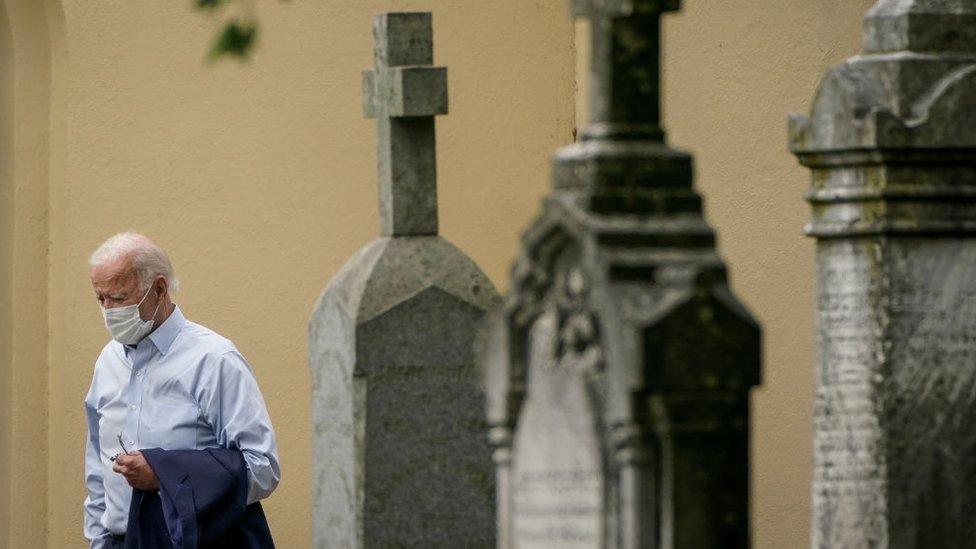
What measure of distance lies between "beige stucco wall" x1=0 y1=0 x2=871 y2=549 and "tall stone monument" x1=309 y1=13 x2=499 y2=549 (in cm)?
235

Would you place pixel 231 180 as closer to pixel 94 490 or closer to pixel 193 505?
pixel 94 490

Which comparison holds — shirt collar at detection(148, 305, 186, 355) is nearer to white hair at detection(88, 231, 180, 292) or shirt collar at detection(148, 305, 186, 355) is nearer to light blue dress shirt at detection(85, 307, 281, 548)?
light blue dress shirt at detection(85, 307, 281, 548)

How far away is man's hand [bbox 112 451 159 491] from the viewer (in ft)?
25.7

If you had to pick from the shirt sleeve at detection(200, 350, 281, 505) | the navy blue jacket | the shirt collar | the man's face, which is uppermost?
the man's face

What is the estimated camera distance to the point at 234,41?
205 inches

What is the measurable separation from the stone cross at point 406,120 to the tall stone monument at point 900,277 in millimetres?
1804

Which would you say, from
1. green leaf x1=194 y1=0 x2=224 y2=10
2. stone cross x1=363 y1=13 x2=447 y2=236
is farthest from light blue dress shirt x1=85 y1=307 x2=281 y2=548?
green leaf x1=194 y1=0 x2=224 y2=10

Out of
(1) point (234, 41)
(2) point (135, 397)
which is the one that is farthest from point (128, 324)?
(1) point (234, 41)

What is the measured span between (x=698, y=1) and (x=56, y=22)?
8.44ft

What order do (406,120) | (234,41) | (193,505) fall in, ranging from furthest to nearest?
(406,120), (193,505), (234,41)

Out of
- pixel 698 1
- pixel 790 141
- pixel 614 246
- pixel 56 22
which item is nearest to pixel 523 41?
pixel 698 1

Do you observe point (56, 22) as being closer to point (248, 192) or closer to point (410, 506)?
point (248, 192)

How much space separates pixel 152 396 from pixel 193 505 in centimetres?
43

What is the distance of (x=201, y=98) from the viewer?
418 inches
